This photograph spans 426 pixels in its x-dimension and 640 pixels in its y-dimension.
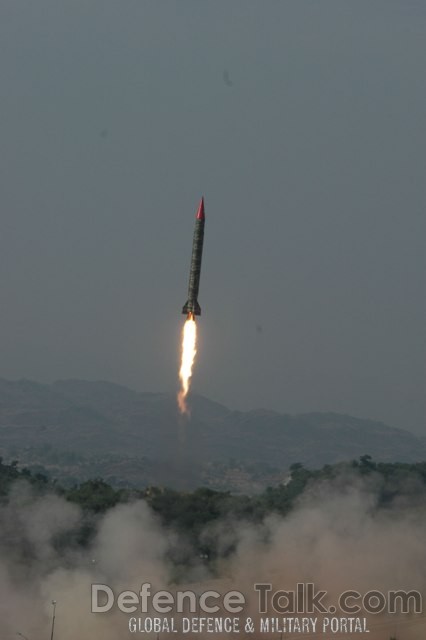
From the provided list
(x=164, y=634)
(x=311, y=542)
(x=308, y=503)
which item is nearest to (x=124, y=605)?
(x=164, y=634)

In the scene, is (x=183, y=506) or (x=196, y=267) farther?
(x=183, y=506)

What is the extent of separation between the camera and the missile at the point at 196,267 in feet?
441

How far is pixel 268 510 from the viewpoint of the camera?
178 m

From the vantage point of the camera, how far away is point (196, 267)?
13462 centimetres

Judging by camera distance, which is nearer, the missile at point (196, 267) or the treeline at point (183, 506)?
the missile at point (196, 267)

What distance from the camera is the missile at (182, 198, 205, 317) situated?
441 feet

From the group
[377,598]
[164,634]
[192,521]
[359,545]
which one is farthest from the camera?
[192,521]

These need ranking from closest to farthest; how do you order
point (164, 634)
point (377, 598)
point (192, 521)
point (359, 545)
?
point (164, 634), point (377, 598), point (359, 545), point (192, 521)

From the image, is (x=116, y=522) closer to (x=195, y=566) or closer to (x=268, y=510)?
(x=195, y=566)

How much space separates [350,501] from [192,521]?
17.8 metres

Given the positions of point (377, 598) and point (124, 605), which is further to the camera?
point (377, 598)

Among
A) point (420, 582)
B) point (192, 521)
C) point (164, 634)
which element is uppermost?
point (192, 521)

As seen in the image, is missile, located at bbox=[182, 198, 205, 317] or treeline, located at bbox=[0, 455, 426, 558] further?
treeline, located at bbox=[0, 455, 426, 558]

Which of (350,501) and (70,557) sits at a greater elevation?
(350,501)
